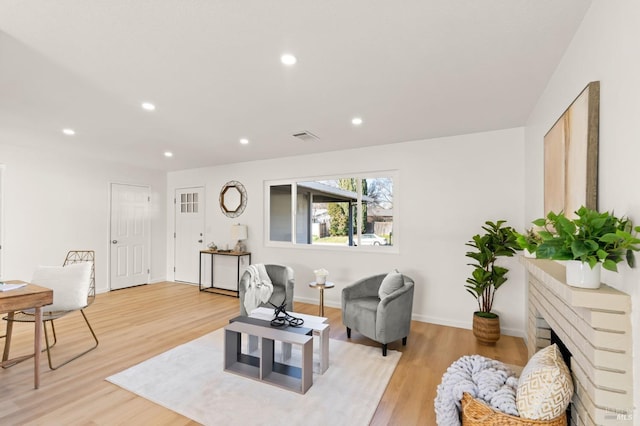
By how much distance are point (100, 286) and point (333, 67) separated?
19.3 ft

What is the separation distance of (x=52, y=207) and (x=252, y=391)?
4.96 meters

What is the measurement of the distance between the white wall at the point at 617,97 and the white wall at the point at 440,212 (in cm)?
198

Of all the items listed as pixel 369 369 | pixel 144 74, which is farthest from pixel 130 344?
pixel 144 74

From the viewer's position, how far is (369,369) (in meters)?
2.73

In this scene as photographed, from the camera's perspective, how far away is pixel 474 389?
169cm

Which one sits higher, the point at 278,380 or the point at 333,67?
the point at 333,67

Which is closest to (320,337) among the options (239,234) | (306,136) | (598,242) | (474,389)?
(474,389)

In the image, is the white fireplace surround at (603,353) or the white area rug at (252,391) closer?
the white fireplace surround at (603,353)

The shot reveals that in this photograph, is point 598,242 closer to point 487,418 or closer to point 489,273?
point 487,418

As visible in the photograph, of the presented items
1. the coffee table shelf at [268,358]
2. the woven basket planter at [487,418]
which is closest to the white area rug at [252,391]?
the coffee table shelf at [268,358]

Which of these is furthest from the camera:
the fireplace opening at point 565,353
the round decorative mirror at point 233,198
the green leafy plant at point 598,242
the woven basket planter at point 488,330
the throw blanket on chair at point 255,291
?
the round decorative mirror at point 233,198

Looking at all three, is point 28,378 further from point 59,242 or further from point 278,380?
point 59,242

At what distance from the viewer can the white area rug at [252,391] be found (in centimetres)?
209

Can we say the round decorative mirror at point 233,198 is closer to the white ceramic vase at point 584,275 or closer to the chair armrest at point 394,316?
the chair armrest at point 394,316
